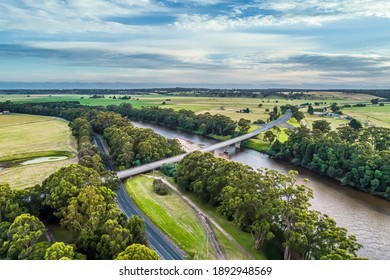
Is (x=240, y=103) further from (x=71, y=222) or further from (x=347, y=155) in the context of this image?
(x=71, y=222)

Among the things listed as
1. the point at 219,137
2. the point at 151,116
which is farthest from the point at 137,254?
the point at 151,116

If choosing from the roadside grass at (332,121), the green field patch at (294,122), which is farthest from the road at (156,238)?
the green field patch at (294,122)

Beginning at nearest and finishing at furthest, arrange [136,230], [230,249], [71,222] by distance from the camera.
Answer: [230,249]
[136,230]
[71,222]

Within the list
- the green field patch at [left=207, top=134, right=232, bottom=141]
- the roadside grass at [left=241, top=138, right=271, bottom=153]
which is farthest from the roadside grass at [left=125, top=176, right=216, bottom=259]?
the green field patch at [left=207, top=134, right=232, bottom=141]

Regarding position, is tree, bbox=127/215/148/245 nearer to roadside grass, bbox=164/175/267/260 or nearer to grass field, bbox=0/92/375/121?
roadside grass, bbox=164/175/267/260

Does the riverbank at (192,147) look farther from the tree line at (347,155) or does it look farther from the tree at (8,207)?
the tree at (8,207)
